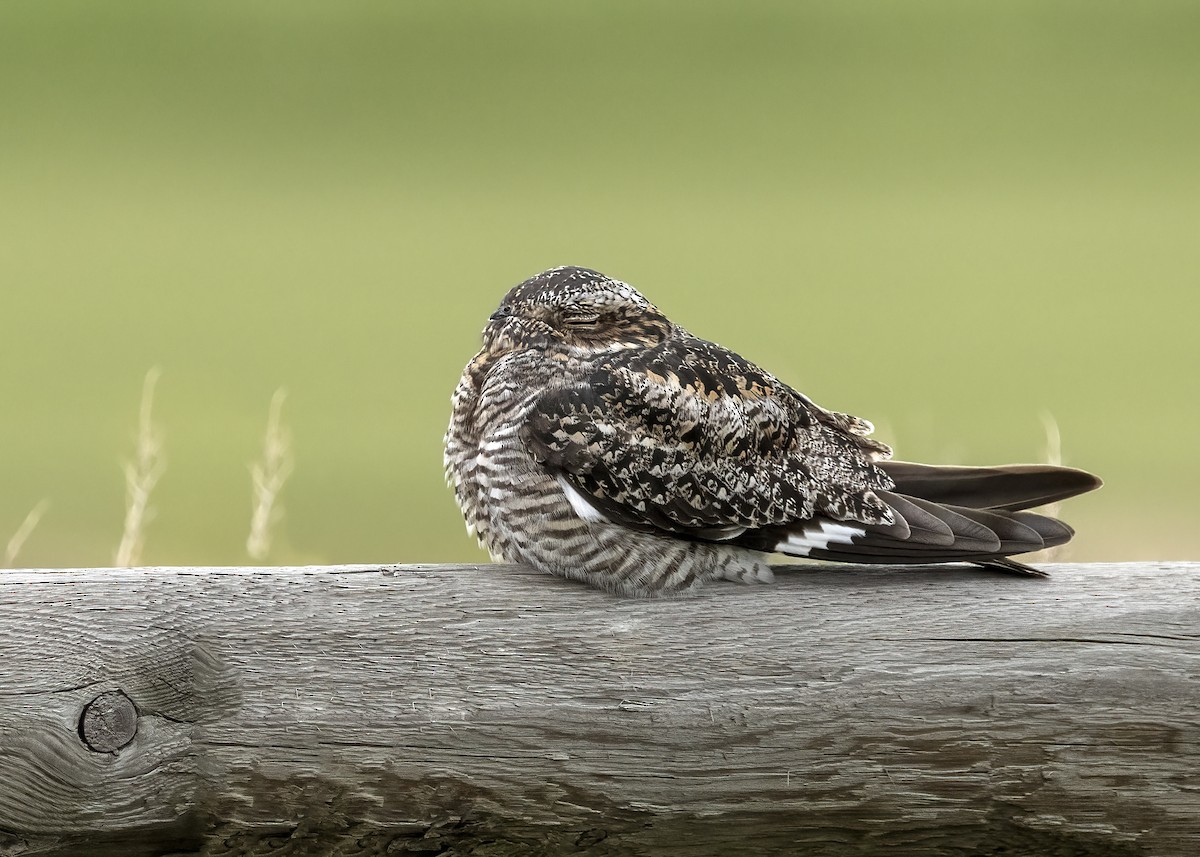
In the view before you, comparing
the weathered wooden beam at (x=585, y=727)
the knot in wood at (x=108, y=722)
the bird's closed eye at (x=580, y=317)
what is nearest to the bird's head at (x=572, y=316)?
the bird's closed eye at (x=580, y=317)

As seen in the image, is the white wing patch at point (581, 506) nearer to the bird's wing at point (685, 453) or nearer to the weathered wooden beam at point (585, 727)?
the bird's wing at point (685, 453)

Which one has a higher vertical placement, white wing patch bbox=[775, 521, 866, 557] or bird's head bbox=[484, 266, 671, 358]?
bird's head bbox=[484, 266, 671, 358]

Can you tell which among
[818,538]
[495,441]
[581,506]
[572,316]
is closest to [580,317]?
[572,316]

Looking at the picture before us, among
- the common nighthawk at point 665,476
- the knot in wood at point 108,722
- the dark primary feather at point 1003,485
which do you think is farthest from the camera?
the dark primary feather at point 1003,485

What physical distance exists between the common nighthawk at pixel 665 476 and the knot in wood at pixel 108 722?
0.75 meters

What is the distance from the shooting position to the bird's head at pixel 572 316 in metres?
2.47

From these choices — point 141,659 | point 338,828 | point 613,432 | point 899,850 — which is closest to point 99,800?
point 141,659

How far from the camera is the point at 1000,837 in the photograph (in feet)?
6.81

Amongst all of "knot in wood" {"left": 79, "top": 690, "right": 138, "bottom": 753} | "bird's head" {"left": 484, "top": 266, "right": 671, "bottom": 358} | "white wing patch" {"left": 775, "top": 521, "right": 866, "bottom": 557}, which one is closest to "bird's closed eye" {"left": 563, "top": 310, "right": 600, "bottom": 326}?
"bird's head" {"left": 484, "top": 266, "right": 671, "bottom": 358}

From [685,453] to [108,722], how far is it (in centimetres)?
110

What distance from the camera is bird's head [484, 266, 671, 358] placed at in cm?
247

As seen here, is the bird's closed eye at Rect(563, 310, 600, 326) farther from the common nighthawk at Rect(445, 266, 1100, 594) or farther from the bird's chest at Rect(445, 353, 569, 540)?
the bird's chest at Rect(445, 353, 569, 540)

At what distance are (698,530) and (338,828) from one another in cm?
81

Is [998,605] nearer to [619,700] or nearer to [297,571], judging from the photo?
[619,700]
